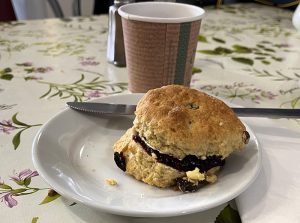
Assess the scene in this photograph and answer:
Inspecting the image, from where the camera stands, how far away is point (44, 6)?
1.67m

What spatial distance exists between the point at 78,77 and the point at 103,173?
15.6 inches

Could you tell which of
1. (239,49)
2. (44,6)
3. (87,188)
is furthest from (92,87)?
(44,6)

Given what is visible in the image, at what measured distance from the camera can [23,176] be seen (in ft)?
1.56

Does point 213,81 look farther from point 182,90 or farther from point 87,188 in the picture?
point 87,188

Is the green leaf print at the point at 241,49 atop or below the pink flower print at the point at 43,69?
below

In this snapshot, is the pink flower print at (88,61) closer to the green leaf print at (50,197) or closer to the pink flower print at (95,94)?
the pink flower print at (95,94)

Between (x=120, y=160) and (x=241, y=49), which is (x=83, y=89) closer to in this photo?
(x=120, y=160)

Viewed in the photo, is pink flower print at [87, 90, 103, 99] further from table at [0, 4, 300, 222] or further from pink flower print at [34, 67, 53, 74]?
pink flower print at [34, 67, 53, 74]

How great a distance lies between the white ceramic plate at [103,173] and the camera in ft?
1.25

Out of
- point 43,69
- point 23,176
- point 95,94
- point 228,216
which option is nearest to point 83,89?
point 95,94

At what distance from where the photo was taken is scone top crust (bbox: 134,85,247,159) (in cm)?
43

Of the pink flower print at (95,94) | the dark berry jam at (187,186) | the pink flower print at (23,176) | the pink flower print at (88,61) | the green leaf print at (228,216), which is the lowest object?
the pink flower print at (88,61)

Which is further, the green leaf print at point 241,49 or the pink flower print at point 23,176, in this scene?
the green leaf print at point 241,49

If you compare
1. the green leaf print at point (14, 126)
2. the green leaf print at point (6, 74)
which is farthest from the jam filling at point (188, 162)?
the green leaf print at point (6, 74)
